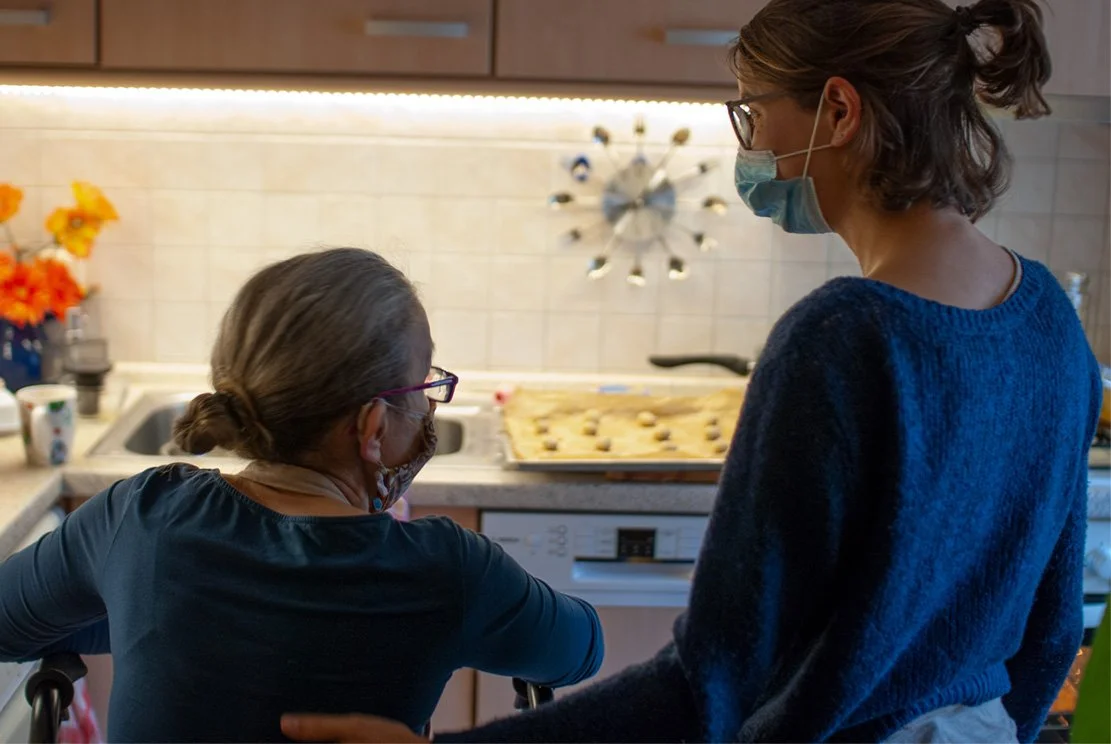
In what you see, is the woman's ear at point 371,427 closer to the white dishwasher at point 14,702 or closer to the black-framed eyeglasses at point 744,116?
the black-framed eyeglasses at point 744,116

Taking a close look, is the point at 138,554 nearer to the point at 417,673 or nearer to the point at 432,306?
the point at 417,673

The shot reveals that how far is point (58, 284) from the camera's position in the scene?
2400mm

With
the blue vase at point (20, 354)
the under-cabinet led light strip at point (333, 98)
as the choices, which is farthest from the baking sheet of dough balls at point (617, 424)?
the blue vase at point (20, 354)

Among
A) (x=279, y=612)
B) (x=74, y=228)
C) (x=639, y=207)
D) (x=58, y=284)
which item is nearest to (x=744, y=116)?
(x=279, y=612)

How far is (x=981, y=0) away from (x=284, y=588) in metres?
0.88

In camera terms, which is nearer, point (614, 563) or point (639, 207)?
point (614, 563)

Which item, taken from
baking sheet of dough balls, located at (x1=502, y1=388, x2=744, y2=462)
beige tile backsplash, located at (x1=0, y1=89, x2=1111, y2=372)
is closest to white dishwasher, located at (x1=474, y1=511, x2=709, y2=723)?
baking sheet of dough balls, located at (x1=502, y1=388, x2=744, y2=462)

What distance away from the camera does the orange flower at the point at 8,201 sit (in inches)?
95.1

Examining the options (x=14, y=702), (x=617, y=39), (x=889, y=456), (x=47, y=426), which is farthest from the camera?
(x=617, y=39)

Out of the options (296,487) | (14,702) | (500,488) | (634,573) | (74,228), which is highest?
(74,228)

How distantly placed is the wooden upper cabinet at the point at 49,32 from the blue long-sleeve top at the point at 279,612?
133cm

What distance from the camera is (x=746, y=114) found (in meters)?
1.32

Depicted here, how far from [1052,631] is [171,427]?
164cm

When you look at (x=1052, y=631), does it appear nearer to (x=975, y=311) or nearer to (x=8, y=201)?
(x=975, y=311)
